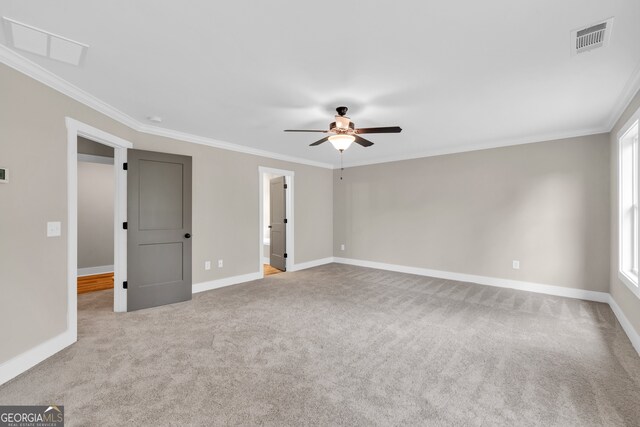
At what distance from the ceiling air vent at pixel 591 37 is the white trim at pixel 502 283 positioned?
3.68 meters

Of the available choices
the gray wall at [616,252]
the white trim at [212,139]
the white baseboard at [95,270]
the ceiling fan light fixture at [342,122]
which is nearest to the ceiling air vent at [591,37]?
the white trim at [212,139]

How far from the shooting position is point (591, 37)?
1946 millimetres

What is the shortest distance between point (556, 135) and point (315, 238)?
4.79 meters

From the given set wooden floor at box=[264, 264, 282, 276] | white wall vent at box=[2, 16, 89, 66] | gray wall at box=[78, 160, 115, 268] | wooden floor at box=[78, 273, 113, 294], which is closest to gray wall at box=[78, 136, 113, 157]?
gray wall at box=[78, 160, 115, 268]

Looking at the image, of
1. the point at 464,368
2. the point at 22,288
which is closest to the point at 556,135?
the point at 464,368

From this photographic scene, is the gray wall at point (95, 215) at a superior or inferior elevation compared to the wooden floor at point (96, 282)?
superior

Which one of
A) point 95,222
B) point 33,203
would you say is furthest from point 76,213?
point 95,222

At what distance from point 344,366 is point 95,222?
6045 mm

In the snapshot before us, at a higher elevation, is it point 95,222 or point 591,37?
point 591,37

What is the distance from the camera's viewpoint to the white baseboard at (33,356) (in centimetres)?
214

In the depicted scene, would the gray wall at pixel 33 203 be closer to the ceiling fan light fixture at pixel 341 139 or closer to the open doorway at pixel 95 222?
the ceiling fan light fixture at pixel 341 139

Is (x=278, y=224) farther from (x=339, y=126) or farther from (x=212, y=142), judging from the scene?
(x=339, y=126)

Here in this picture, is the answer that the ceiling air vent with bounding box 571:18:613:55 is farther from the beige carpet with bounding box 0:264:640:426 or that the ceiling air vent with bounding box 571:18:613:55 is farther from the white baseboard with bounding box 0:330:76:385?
the white baseboard with bounding box 0:330:76:385

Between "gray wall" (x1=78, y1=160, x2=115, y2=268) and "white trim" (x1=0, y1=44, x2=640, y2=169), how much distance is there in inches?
114
